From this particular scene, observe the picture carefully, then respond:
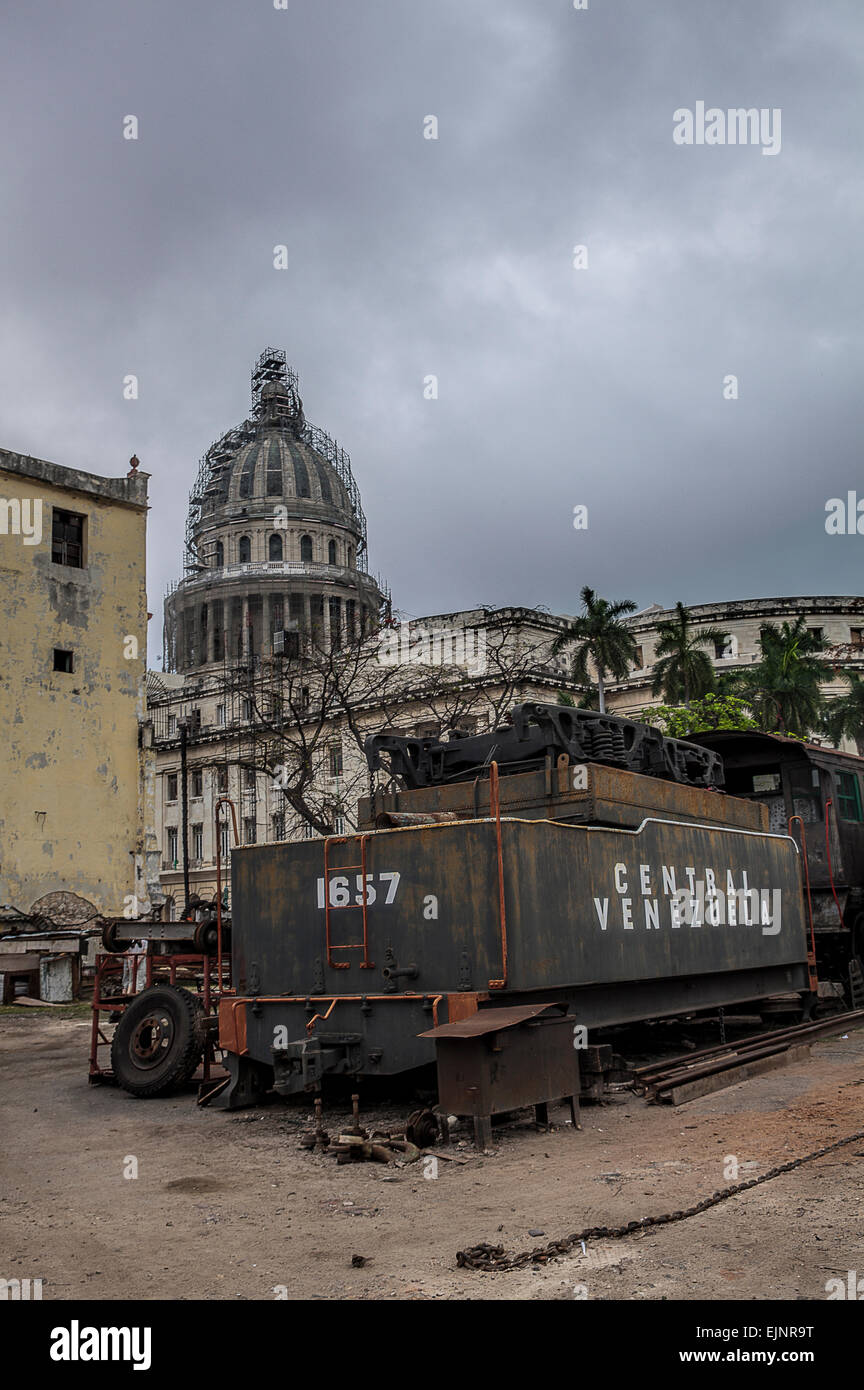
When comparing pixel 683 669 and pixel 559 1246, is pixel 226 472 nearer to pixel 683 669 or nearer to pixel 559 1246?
pixel 683 669

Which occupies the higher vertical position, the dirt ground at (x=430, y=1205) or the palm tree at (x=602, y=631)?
the palm tree at (x=602, y=631)

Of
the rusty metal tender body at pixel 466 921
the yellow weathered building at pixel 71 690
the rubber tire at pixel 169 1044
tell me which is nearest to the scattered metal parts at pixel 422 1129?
the rusty metal tender body at pixel 466 921

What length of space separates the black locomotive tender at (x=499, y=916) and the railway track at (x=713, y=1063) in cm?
47

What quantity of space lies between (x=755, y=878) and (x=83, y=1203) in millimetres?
8233

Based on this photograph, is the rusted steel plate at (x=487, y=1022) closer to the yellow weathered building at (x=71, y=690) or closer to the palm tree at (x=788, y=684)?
the yellow weathered building at (x=71, y=690)

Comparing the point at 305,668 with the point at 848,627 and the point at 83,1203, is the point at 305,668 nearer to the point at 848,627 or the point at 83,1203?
the point at 83,1203

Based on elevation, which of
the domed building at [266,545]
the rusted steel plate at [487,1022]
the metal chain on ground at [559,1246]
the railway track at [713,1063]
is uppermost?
the domed building at [266,545]

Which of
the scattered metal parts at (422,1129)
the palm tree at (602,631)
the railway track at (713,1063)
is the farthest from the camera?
the palm tree at (602,631)

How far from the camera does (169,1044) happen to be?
11.2 meters

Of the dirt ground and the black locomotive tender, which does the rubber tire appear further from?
the black locomotive tender

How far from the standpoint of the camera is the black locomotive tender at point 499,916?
28.8ft

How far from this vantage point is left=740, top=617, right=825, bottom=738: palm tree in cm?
5612

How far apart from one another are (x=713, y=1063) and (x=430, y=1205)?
4861mm
